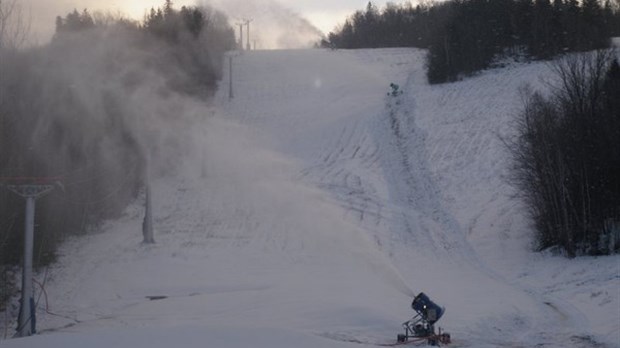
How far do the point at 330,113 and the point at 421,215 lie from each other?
2180 centimetres

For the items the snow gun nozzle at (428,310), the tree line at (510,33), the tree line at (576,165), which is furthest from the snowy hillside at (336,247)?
the tree line at (510,33)

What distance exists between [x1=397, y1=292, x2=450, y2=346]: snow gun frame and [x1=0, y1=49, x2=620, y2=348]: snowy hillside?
54cm

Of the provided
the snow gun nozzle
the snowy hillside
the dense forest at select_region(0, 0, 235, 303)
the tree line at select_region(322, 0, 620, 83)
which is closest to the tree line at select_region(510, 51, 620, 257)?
the snowy hillside

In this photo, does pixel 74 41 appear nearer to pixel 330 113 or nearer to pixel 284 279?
pixel 284 279

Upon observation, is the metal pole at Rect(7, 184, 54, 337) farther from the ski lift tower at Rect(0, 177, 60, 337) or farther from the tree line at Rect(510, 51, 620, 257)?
the tree line at Rect(510, 51, 620, 257)

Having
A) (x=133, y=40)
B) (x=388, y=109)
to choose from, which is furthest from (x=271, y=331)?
(x=388, y=109)

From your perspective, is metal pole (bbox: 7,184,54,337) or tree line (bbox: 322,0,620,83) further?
tree line (bbox: 322,0,620,83)

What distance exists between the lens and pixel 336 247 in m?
25.0

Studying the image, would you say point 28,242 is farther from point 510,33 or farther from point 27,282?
point 510,33

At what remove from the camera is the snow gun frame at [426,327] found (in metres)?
12.6

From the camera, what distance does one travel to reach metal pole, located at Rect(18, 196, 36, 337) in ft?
45.2

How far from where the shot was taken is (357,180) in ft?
116

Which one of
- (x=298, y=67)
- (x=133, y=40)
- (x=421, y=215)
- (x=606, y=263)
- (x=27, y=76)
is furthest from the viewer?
(x=298, y=67)

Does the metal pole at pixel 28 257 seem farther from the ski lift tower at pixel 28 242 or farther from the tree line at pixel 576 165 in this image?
the tree line at pixel 576 165
